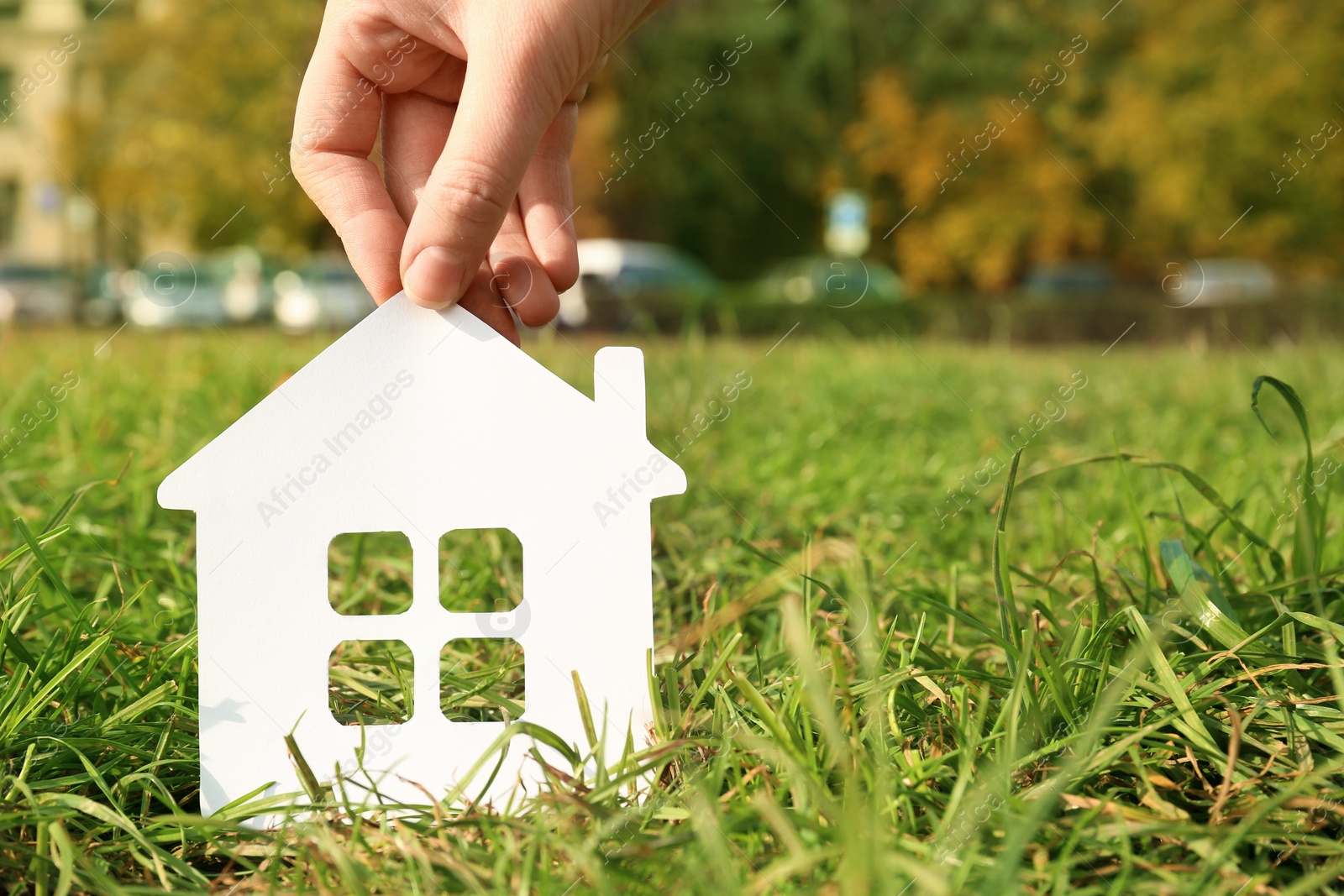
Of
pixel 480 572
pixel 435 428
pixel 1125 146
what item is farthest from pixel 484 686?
pixel 1125 146

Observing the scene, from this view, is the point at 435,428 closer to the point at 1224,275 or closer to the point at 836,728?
the point at 836,728

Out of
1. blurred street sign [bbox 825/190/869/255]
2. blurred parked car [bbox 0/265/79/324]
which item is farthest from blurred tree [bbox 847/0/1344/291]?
blurred parked car [bbox 0/265/79/324]

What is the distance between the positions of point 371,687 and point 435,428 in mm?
433

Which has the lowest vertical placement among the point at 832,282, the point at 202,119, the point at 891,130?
the point at 832,282

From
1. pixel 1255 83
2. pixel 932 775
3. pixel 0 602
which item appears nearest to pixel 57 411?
pixel 0 602

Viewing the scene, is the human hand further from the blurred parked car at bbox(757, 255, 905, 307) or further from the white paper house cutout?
the blurred parked car at bbox(757, 255, 905, 307)

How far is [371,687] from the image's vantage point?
152 centimetres

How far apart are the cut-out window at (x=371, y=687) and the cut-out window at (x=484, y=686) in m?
0.05

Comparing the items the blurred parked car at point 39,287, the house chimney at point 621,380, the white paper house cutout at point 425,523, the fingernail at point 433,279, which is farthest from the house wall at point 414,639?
the blurred parked car at point 39,287

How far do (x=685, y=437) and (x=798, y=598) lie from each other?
1192 mm

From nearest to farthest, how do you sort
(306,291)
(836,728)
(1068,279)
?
(836,728) → (306,291) → (1068,279)

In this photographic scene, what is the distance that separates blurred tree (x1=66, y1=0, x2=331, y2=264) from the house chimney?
14743 millimetres

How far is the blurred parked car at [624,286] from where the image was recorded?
46.6 feet

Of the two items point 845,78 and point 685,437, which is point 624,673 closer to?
point 685,437
